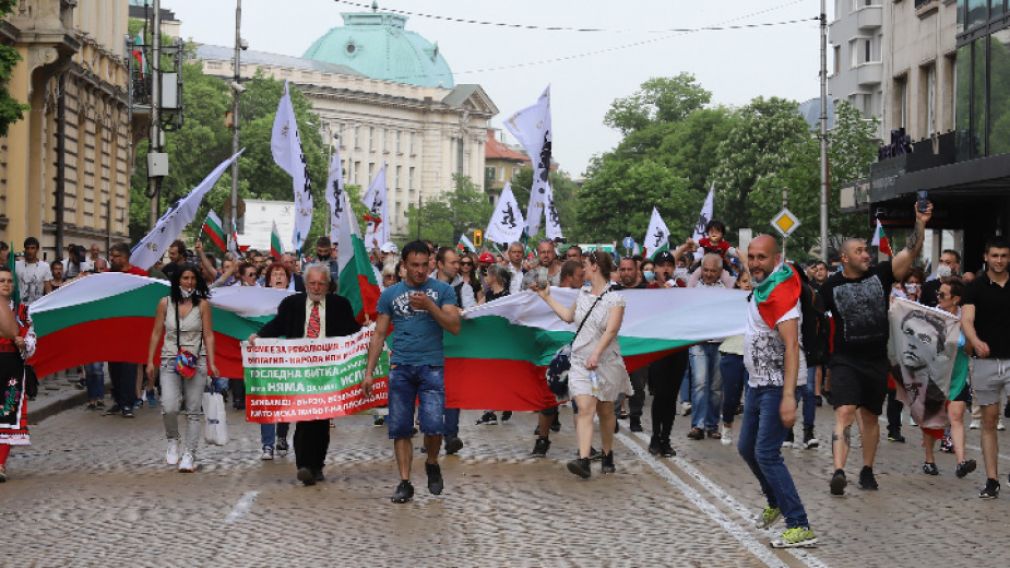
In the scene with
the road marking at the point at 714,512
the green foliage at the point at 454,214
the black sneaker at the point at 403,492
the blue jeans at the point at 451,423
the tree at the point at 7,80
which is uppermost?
the green foliage at the point at 454,214

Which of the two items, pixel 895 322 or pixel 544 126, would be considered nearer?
pixel 895 322

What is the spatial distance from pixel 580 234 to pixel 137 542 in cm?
10109

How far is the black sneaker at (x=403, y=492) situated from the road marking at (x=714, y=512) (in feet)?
6.36

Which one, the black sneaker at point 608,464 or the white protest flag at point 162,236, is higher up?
the white protest flag at point 162,236

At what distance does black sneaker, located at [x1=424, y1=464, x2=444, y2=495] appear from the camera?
1229 cm

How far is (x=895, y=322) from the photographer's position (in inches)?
552

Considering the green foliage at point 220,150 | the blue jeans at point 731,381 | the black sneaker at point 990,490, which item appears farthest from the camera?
the green foliage at point 220,150

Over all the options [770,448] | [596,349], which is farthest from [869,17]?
[770,448]

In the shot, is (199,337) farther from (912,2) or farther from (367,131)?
(367,131)

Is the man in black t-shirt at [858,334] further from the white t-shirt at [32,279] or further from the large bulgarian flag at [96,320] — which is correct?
the white t-shirt at [32,279]

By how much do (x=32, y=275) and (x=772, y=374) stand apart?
14.9 m

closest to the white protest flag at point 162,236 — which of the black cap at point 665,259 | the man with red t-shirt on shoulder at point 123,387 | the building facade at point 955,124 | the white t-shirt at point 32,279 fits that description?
the man with red t-shirt on shoulder at point 123,387

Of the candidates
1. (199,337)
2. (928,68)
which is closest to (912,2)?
(928,68)

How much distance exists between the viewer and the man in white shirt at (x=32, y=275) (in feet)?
75.1
